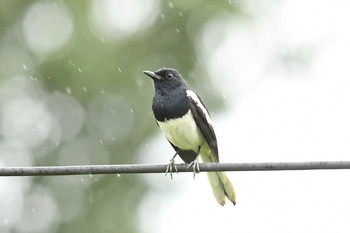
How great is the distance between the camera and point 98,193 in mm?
16266

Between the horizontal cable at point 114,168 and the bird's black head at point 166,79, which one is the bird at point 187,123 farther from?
the horizontal cable at point 114,168

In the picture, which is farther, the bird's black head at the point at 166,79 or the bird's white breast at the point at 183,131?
the bird's black head at the point at 166,79

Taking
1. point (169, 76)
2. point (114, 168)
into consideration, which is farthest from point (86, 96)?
point (114, 168)

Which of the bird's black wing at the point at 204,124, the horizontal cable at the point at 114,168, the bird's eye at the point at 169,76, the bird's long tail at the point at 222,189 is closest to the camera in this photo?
the horizontal cable at the point at 114,168

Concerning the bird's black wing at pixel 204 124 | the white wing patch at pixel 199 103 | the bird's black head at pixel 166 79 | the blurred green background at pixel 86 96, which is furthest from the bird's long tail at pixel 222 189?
the blurred green background at pixel 86 96

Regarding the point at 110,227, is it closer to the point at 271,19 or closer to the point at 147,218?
the point at 147,218

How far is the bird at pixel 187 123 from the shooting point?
8.43m

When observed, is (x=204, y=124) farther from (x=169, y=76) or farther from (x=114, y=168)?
(x=114, y=168)

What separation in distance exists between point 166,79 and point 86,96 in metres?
8.43

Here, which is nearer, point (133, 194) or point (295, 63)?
point (133, 194)

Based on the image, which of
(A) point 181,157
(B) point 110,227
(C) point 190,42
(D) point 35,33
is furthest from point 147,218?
(A) point 181,157

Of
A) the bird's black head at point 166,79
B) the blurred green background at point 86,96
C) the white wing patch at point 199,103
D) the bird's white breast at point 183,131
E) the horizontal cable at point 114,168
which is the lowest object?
the blurred green background at point 86,96

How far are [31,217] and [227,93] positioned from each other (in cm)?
350

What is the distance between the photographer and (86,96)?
17.1m
